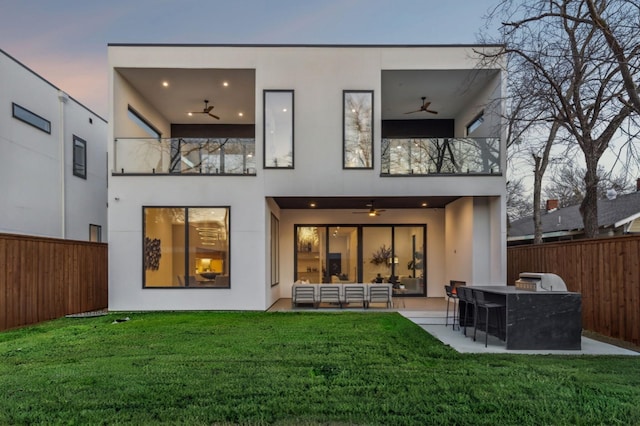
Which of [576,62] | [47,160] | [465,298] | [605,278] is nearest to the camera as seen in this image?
[605,278]

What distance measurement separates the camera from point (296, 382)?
4180 millimetres

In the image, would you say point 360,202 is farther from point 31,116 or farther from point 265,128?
point 31,116

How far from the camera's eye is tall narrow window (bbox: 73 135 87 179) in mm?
13773

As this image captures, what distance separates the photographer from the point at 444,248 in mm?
13078

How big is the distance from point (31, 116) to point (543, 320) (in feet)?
46.6

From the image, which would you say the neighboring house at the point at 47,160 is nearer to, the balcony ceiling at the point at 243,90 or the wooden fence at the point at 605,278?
the balcony ceiling at the point at 243,90

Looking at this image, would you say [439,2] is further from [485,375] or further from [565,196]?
[565,196]

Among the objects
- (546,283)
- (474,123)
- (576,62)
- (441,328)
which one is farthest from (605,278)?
(474,123)

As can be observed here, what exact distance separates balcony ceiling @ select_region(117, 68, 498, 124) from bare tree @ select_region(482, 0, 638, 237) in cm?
219

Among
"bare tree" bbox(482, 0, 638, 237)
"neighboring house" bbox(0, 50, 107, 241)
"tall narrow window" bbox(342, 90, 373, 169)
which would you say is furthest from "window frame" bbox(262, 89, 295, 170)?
"neighboring house" bbox(0, 50, 107, 241)

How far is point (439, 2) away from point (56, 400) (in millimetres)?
13750

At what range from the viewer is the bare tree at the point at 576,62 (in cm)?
670

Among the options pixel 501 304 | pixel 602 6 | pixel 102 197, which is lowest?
pixel 501 304

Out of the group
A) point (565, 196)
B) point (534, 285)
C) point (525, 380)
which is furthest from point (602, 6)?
point (565, 196)
